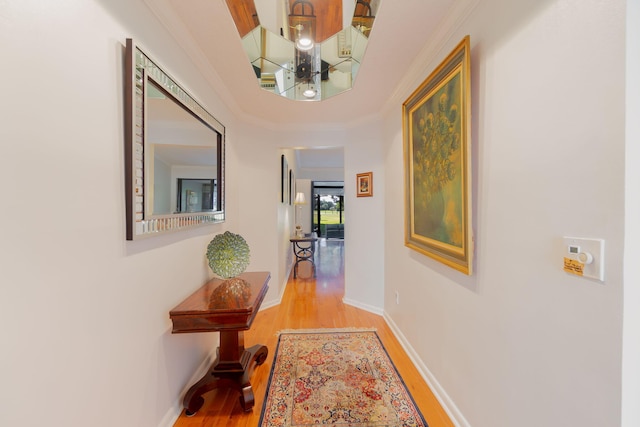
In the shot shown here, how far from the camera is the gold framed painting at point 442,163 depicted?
127 cm

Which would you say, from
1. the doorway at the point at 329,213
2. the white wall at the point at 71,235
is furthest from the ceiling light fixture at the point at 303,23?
the doorway at the point at 329,213

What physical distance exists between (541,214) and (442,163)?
669 mm

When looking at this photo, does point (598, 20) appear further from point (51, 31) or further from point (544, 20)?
point (51, 31)

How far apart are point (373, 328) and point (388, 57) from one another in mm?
2504

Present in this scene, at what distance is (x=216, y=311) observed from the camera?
55.2 inches

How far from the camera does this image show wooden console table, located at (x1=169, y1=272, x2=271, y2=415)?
55.0 inches

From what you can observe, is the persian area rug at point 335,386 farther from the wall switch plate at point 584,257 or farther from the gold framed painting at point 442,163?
the wall switch plate at point 584,257

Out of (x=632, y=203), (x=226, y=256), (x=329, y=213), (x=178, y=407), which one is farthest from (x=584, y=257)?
(x=329, y=213)

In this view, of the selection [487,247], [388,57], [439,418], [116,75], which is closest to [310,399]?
[439,418]

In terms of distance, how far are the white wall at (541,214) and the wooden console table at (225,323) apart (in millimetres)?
1259

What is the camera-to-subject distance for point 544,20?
896mm

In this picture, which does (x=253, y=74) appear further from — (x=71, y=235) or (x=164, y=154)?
(x=71, y=235)

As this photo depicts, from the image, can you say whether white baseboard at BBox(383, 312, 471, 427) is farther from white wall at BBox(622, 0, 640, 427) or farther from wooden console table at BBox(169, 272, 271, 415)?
wooden console table at BBox(169, 272, 271, 415)

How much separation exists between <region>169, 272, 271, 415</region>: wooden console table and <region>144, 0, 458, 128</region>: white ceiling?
64.5 inches
